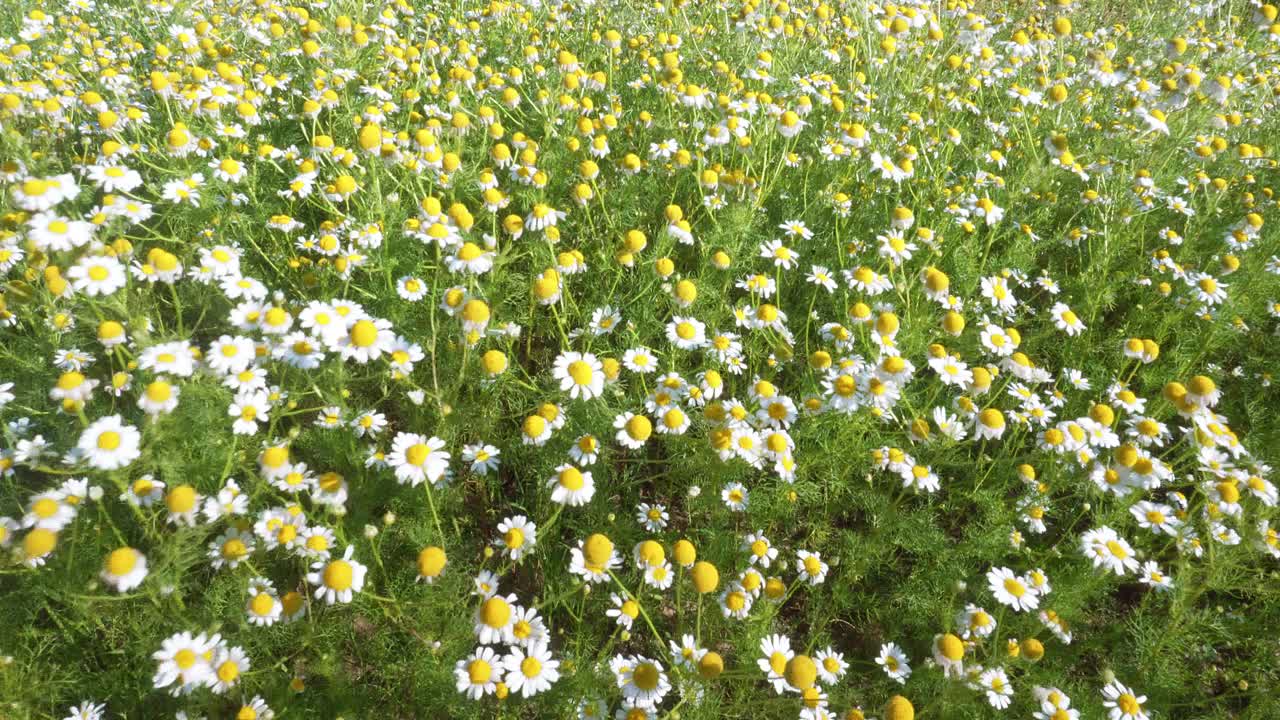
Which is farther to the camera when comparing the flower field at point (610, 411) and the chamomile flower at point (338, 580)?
the flower field at point (610, 411)

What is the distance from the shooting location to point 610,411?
2475mm

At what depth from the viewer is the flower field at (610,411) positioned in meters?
1.96

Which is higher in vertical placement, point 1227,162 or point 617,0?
point 617,0

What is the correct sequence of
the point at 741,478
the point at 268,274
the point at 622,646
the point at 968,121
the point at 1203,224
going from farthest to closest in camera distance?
the point at 968,121 → the point at 1203,224 → the point at 268,274 → the point at 741,478 → the point at 622,646

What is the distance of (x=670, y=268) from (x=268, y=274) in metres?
1.99

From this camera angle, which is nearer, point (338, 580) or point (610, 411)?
point (338, 580)

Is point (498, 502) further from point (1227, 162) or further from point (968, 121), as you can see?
point (1227, 162)

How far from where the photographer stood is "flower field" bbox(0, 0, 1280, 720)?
196cm

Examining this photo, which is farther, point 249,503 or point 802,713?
point 249,503

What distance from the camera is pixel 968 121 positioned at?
16.5 ft

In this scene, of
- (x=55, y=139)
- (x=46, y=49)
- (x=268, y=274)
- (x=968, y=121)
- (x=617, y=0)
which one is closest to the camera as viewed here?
(x=268, y=274)

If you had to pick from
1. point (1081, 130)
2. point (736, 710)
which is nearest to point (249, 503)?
point (736, 710)

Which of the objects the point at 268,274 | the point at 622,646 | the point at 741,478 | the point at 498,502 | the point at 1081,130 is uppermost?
the point at 1081,130

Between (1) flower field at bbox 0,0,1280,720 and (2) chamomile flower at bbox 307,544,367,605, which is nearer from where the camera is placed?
(2) chamomile flower at bbox 307,544,367,605
